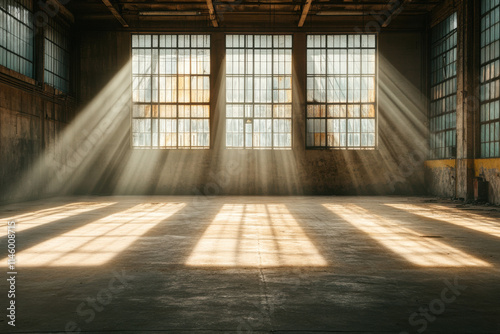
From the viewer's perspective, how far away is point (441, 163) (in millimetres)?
20375

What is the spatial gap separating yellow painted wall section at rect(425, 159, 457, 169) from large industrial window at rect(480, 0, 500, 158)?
198 centimetres

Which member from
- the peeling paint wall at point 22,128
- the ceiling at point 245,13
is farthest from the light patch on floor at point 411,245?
the ceiling at point 245,13

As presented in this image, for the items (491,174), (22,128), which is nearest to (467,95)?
(491,174)

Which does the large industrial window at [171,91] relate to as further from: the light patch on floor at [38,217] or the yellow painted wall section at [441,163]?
the yellow painted wall section at [441,163]

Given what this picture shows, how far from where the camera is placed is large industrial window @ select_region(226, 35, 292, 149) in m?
22.5

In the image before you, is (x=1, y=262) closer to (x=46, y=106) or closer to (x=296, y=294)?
(x=296, y=294)

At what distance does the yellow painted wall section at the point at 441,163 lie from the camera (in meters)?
19.2

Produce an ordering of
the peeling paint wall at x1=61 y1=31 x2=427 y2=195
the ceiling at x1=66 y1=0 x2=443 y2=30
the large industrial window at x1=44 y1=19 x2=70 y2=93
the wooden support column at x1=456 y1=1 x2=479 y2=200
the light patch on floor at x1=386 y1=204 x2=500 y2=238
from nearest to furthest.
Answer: the light patch on floor at x1=386 y1=204 x2=500 y2=238 < the wooden support column at x1=456 y1=1 x2=479 y2=200 < the large industrial window at x1=44 y1=19 x2=70 y2=93 < the ceiling at x1=66 y1=0 x2=443 y2=30 < the peeling paint wall at x1=61 y1=31 x2=427 y2=195

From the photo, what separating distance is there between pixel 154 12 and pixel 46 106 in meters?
6.60

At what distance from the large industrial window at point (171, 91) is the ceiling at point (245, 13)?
85 centimetres

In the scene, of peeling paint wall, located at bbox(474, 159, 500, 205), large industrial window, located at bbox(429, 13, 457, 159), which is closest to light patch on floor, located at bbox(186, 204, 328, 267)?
peeling paint wall, located at bbox(474, 159, 500, 205)

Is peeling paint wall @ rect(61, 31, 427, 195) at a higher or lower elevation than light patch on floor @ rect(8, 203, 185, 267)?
higher

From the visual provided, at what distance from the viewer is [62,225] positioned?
10.3 meters

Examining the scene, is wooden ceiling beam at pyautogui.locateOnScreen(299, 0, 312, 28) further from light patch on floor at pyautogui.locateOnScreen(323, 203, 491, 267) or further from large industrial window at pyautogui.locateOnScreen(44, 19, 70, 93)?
large industrial window at pyautogui.locateOnScreen(44, 19, 70, 93)
